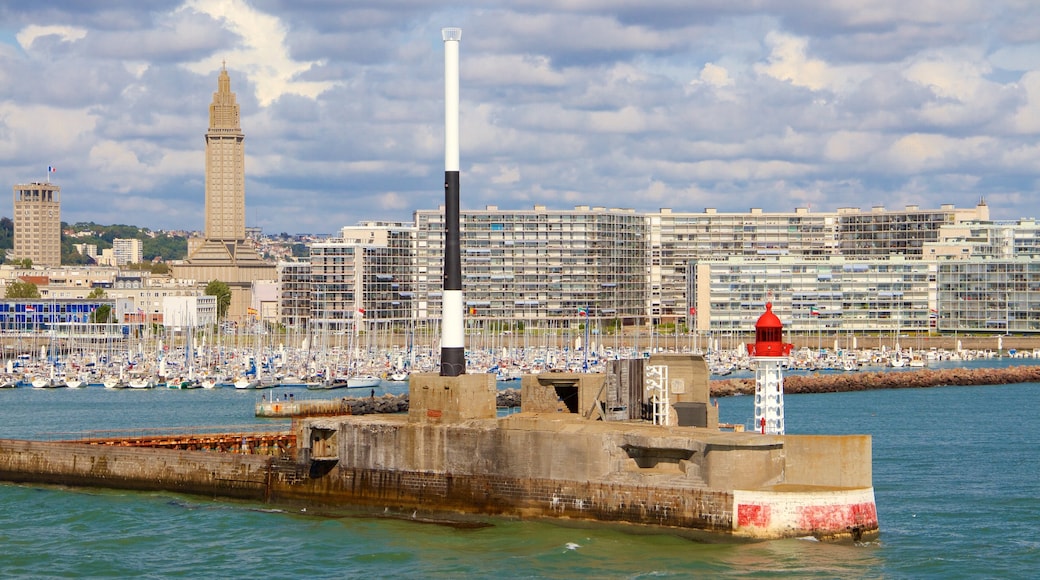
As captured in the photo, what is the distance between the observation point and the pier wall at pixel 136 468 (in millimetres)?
46812

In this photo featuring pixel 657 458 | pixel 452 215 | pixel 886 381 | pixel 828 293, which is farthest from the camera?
pixel 828 293

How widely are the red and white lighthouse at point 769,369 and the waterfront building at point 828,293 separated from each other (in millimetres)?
152757

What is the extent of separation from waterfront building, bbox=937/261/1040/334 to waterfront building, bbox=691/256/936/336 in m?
2.45

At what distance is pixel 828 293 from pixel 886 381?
73.2 metres

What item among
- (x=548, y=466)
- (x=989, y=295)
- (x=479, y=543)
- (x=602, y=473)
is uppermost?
(x=989, y=295)

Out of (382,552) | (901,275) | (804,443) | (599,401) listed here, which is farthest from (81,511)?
(901,275)

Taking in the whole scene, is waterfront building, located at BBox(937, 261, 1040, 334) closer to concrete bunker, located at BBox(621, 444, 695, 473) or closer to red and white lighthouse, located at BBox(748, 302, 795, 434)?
red and white lighthouse, located at BBox(748, 302, 795, 434)

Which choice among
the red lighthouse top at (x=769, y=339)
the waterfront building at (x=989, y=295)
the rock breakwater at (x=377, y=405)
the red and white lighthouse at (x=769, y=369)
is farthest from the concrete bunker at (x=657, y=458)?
the waterfront building at (x=989, y=295)

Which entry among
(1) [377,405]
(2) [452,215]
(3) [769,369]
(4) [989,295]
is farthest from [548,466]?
(4) [989,295]

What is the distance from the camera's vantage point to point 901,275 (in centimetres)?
19388

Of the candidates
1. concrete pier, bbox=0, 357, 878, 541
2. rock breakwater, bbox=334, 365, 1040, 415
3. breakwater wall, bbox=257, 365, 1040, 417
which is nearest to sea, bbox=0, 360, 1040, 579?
concrete pier, bbox=0, 357, 878, 541

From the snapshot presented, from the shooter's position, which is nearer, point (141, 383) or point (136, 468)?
point (136, 468)

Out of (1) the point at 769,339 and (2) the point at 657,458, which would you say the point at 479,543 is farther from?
(1) the point at 769,339

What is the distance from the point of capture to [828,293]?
635ft
